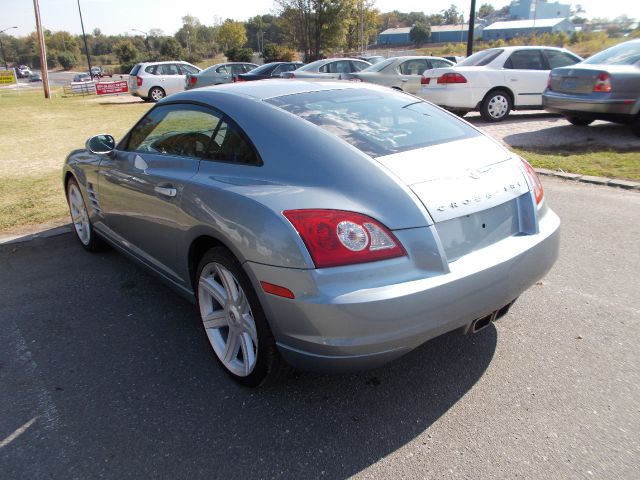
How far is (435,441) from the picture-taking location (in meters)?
2.25

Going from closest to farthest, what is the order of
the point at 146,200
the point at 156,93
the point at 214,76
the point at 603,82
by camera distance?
the point at 146,200 < the point at 603,82 < the point at 214,76 < the point at 156,93

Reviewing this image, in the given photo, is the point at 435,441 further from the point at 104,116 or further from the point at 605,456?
the point at 104,116

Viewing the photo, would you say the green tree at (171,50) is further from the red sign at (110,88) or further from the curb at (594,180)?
the curb at (594,180)

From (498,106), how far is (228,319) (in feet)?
33.2

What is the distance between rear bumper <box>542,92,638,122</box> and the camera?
A: 8.13 meters

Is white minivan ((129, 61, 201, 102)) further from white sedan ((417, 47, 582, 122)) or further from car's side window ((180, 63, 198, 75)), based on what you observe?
white sedan ((417, 47, 582, 122))

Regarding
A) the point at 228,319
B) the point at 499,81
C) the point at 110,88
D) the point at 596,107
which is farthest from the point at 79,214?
the point at 110,88

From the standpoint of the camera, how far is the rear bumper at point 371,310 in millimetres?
2061

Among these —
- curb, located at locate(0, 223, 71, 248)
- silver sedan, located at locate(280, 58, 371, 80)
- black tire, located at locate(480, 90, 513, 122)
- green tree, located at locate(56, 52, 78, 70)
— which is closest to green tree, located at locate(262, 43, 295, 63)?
silver sedan, located at locate(280, 58, 371, 80)

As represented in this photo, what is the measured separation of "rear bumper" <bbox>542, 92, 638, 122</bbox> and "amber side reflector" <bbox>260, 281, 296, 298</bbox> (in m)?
8.03

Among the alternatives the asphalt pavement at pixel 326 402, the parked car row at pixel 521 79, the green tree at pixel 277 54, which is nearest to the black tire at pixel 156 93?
the parked car row at pixel 521 79

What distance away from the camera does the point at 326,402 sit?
254 cm

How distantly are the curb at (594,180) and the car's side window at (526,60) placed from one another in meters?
5.17

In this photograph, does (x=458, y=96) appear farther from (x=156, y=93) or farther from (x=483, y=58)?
(x=156, y=93)
